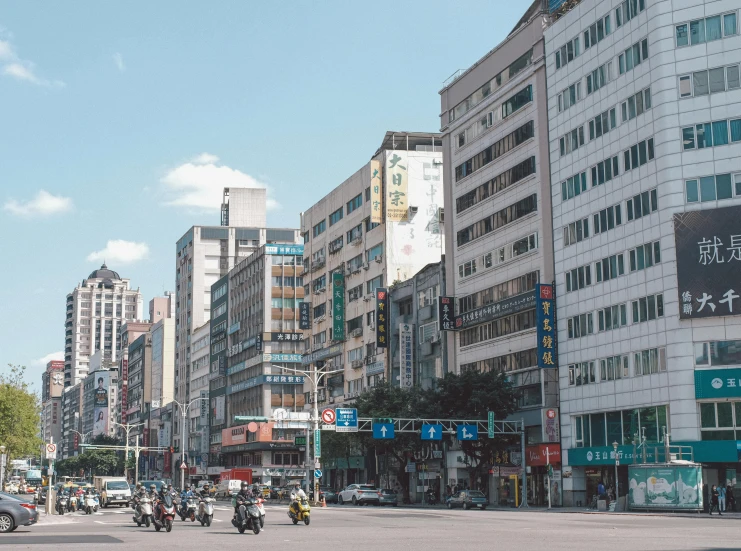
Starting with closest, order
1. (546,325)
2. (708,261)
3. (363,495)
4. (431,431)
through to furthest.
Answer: (708,261), (546,325), (431,431), (363,495)

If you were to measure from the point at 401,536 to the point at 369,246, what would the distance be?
247 feet

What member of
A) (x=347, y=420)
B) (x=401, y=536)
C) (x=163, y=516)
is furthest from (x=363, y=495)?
(x=401, y=536)

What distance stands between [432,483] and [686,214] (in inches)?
1590

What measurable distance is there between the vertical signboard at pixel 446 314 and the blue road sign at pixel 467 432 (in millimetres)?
14753

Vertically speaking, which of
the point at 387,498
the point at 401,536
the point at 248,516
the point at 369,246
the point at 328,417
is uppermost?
the point at 369,246

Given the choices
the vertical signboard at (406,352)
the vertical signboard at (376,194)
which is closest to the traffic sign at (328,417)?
the vertical signboard at (406,352)

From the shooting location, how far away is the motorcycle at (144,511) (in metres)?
42.0

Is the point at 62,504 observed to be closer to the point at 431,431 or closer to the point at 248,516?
the point at 248,516

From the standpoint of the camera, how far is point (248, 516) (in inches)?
1438

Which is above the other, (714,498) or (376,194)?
(376,194)

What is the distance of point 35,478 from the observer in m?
147

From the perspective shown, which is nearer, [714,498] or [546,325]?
[714,498]

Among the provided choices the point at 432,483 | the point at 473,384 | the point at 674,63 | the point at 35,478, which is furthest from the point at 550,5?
the point at 35,478

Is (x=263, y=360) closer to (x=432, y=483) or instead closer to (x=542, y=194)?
(x=432, y=483)
